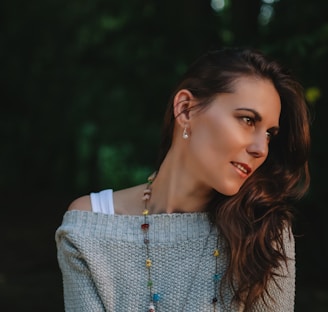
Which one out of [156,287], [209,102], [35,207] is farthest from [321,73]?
A: [35,207]

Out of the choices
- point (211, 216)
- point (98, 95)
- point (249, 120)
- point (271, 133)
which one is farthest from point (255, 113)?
point (98, 95)

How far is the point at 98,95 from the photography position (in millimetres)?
6234

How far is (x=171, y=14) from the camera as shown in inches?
188

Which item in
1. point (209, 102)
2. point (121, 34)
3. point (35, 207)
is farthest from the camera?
point (35, 207)

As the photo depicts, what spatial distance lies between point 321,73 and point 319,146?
0.44m

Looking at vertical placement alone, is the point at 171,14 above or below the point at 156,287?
above

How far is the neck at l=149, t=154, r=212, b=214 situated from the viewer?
244cm

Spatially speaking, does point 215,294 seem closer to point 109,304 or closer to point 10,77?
point 109,304

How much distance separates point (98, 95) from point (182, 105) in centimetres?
393

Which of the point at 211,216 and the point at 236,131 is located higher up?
the point at 236,131

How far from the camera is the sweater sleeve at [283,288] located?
2.30 m

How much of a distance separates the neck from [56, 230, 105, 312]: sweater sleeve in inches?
13.9

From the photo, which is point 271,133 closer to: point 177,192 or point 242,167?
point 242,167

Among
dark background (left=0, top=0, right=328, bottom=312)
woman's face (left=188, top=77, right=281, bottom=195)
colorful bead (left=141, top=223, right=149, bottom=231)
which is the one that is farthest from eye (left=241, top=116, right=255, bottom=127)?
dark background (left=0, top=0, right=328, bottom=312)
